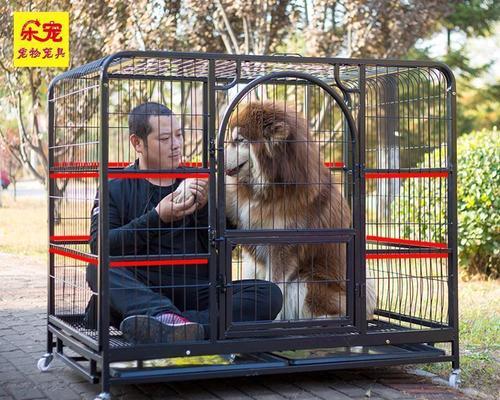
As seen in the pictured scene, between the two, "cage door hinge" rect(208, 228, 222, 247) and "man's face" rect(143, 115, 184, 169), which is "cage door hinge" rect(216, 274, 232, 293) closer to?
"cage door hinge" rect(208, 228, 222, 247)

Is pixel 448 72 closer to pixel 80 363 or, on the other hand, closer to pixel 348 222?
pixel 348 222

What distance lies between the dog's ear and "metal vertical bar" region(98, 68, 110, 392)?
1.06 meters

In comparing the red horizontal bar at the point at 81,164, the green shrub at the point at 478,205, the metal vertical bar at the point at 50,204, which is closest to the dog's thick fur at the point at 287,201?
the red horizontal bar at the point at 81,164

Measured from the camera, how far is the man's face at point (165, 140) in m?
4.92

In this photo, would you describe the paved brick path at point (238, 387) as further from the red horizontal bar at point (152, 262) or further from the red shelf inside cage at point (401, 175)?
the red shelf inside cage at point (401, 175)

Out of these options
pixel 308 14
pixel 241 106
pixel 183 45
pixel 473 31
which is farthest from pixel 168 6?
pixel 473 31

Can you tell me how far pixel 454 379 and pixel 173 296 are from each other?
1688 mm

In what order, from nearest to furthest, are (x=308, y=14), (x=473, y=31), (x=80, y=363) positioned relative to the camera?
(x=80, y=363), (x=308, y=14), (x=473, y=31)

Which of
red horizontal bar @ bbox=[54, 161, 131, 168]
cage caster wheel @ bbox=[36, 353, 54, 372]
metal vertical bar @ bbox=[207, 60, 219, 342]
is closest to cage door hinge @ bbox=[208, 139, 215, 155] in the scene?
metal vertical bar @ bbox=[207, 60, 219, 342]

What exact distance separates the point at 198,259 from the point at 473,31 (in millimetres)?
18840

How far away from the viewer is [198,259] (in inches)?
179

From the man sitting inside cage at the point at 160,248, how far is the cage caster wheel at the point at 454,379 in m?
1.08

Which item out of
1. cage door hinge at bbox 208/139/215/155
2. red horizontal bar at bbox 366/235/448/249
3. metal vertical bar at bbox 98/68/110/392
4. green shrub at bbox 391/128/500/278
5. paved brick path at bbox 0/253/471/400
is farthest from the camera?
green shrub at bbox 391/128/500/278

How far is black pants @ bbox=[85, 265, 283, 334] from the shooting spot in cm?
463
